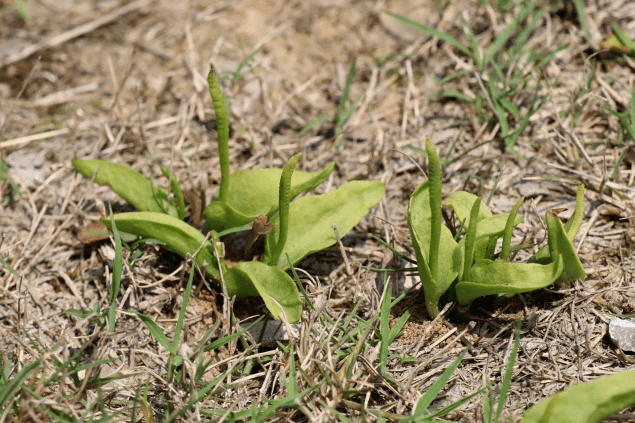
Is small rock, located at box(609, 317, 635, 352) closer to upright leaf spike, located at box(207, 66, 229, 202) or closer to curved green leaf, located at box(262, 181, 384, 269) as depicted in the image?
curved green leaf, located at box(262, 181, 384, 269)

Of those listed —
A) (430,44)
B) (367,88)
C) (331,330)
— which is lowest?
(331,330)

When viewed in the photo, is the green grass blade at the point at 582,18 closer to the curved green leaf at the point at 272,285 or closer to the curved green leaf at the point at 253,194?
the curved green leaf at the point at 253,194

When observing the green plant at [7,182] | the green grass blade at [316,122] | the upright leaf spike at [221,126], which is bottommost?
the green plant at [7,182]

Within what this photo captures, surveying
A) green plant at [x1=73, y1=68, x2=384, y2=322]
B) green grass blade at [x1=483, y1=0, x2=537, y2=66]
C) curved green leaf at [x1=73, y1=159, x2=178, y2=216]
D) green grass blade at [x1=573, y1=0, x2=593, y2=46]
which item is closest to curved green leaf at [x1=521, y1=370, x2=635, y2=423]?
green plant at [x1=73, y1=68, x2=384, y2=322]

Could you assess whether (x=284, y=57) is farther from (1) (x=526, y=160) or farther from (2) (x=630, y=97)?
(2) (x=630, y=97)

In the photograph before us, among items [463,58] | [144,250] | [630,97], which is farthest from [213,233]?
[630,97]

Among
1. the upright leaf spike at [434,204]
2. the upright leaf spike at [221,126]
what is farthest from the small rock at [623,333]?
the upright leaf spike at [221,126]

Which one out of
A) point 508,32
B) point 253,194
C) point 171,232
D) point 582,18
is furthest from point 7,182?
point 582,18
